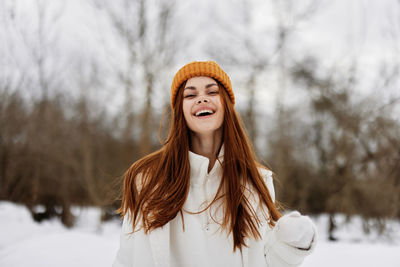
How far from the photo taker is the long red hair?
165 centimetres

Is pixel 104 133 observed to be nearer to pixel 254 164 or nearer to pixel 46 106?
pixel 46 106

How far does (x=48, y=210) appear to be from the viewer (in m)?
6.70

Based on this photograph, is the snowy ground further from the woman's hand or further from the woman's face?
the woman's face

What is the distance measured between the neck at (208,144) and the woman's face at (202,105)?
8cm

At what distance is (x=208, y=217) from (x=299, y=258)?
1.84ft

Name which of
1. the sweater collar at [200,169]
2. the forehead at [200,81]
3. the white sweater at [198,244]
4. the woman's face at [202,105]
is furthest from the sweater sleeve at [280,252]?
the forehead at [200,81]

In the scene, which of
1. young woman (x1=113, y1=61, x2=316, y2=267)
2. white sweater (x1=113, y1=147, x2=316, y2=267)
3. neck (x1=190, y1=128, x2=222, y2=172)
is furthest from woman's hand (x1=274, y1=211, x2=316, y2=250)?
neck (x1=190, y1=128, x2=222, y2=172)

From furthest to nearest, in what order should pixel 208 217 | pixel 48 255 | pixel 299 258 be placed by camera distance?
pixel 48 255 < pixel 208 217 < pixel 299 258

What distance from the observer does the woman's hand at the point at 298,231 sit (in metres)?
1.43

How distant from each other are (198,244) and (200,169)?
1.49ft

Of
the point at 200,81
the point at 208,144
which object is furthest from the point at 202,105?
the point at 208,144

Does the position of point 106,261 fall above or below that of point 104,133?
below

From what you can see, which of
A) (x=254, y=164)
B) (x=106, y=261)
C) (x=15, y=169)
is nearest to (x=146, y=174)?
(x=254, y=164)

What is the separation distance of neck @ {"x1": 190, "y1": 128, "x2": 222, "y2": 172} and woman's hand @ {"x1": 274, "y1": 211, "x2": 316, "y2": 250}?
636 millimetres
